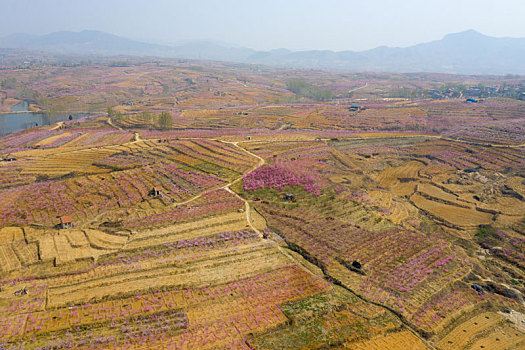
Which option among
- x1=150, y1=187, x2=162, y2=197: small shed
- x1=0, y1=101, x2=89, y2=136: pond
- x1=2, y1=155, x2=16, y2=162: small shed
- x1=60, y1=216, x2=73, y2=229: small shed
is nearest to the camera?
x1=60, y1=216, x2=73, y2=229: small shed

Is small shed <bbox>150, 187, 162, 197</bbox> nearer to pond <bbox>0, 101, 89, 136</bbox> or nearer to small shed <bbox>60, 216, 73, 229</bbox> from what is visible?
small shed <bbox>60, 216, 73, 229</bbox>

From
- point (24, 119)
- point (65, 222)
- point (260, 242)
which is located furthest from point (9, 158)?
point (24, 119)

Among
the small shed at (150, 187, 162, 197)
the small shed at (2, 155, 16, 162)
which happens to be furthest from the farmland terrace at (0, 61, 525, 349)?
the small shed at (2, 155, 16, 162)

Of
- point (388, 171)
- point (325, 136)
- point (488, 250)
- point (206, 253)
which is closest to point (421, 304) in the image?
point (488, 250)

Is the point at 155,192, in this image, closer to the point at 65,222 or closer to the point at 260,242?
the point at 65,222

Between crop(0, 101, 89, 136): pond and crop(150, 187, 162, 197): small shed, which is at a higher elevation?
crop(0, 101, 89, 136): pond

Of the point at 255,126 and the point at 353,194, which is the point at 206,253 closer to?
the point at 353,194
